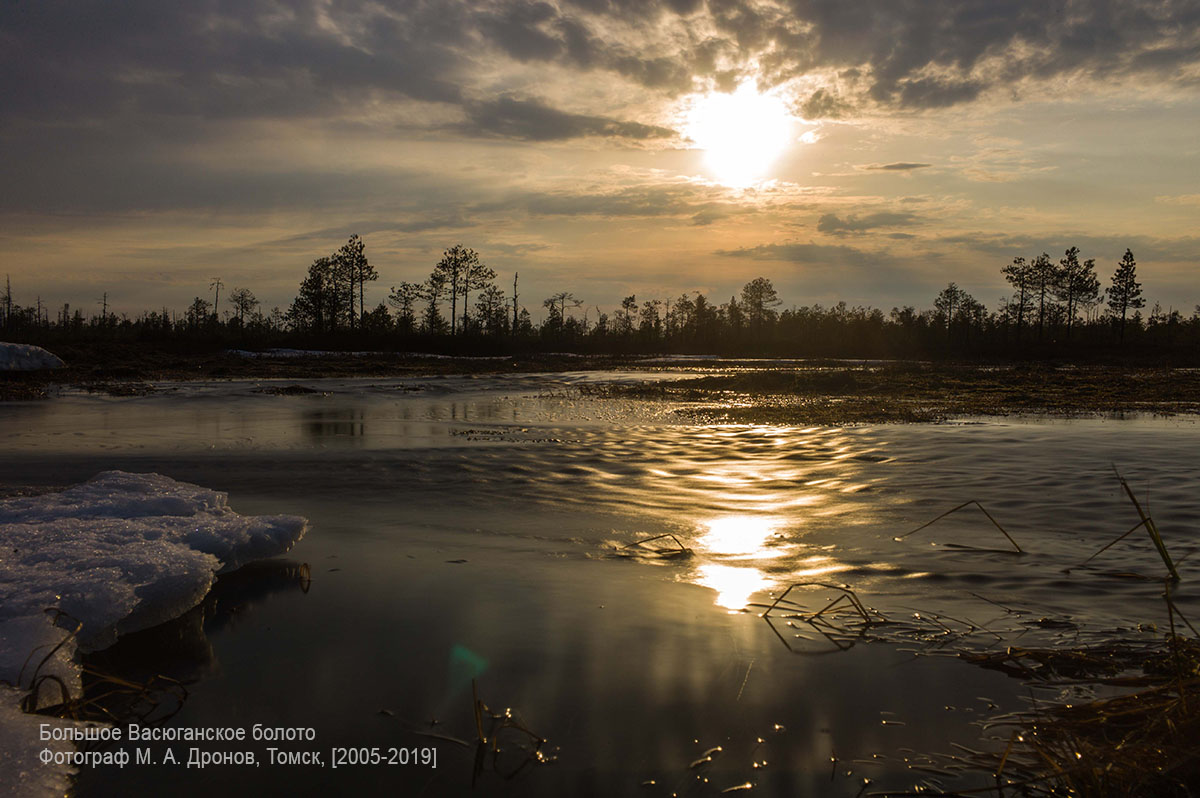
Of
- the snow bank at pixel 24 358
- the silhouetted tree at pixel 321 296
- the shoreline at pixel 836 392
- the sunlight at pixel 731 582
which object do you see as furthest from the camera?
the silhouetted tree at pixel 321 296

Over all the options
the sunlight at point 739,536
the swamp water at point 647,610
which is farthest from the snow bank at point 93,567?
the sunlight at point 739,536

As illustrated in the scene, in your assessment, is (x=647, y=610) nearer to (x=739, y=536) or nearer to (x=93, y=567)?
(x=739, y=536)

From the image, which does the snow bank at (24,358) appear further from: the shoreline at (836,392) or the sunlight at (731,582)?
the sunlight at (731,582)

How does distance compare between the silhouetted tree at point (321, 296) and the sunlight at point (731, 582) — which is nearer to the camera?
the sunlight at point (731, 582)

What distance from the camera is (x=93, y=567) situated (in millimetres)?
3975

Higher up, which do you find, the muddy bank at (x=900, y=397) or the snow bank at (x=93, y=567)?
the muddy bank at (x=900, y=397)

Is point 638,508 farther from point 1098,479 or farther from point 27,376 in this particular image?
point 27,376

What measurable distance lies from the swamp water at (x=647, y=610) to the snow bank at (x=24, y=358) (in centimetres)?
2081

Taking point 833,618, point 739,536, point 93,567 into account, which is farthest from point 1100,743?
point 93,567

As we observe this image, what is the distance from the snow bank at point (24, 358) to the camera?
2558 cm

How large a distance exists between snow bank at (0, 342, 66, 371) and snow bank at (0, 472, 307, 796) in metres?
25.7

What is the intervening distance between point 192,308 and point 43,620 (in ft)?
376

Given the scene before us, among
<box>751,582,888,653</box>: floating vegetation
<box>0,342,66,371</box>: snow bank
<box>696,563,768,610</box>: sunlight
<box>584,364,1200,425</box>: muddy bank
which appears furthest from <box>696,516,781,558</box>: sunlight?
<box>0,342,66,371</box>: snow bank

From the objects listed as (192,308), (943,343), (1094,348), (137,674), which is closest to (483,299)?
(192,308)
